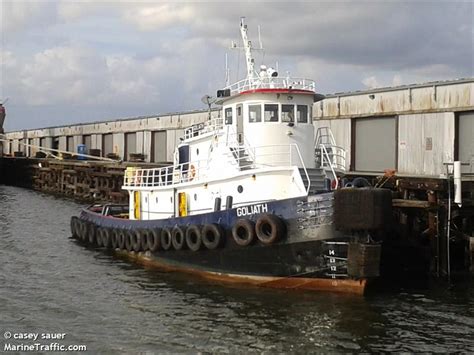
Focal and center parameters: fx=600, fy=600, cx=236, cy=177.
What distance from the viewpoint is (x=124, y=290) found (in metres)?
15.7

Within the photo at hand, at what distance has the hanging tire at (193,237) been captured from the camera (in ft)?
53.7

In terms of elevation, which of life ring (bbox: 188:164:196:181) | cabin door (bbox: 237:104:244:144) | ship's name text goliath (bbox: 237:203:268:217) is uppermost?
cabin door (bbox: 237:104:244:144)

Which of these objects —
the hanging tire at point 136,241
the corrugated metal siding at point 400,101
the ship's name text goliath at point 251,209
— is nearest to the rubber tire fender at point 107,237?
the hanging tire at point 136,241

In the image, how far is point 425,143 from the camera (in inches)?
983

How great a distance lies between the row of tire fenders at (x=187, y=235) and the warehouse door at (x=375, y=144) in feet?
41.5

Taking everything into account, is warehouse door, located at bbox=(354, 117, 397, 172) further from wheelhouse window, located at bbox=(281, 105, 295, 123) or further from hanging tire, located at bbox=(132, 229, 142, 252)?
hanging tire, located at bbox=(132, 229, 142, 252)

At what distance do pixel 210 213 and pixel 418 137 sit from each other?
41.1ft

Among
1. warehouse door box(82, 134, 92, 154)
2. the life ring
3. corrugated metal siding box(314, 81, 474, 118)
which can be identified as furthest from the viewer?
warehouse door box(82, 134, 92, 154)

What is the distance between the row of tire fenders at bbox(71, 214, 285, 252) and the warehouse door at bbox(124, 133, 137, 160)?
1119 inches

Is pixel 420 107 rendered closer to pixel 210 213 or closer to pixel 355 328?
pixel 210 213

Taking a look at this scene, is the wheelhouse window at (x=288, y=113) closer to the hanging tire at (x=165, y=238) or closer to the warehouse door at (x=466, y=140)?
the hanging tire at (x=165, y=238)

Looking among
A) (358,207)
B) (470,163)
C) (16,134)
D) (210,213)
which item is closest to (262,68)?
(210,213)

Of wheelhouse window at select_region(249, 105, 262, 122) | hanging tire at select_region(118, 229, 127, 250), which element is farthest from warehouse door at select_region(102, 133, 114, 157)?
wheelhouse window at select_region(249, 105, 262, 122)

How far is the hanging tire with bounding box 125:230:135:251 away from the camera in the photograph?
64.2ft
